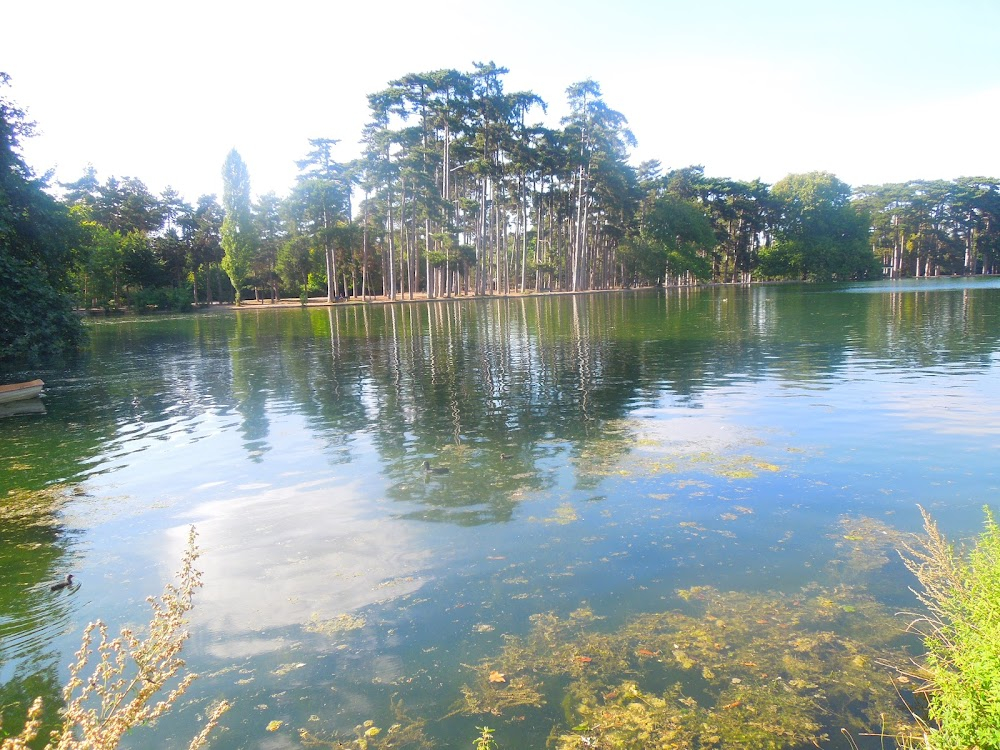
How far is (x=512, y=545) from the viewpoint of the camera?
275 inches

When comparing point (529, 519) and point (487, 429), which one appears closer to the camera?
point (529, 519)

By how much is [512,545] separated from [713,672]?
2.74 metres

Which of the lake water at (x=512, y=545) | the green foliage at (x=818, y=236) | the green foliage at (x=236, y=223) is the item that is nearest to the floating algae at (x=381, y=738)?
the lake water at (x=512, y=545)

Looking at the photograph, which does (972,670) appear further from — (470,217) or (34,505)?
(470,217)

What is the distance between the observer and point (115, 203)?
81125 millimetres

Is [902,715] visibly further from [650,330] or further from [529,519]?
[650,330]

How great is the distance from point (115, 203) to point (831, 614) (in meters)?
94.6

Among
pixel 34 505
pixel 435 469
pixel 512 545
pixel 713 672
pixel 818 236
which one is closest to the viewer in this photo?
pixel 713 672

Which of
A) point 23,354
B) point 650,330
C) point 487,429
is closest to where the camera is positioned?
point 487,429

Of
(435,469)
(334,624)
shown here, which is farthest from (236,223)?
(334,624)

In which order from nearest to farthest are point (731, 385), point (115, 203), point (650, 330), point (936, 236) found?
point (731, 385) → point (650, 330) → point (115, 203) → point (936, 236)

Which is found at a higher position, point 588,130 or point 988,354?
point 588,130

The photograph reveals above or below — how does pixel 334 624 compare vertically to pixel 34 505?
below

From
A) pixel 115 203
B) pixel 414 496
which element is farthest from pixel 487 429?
pixel 115 203
